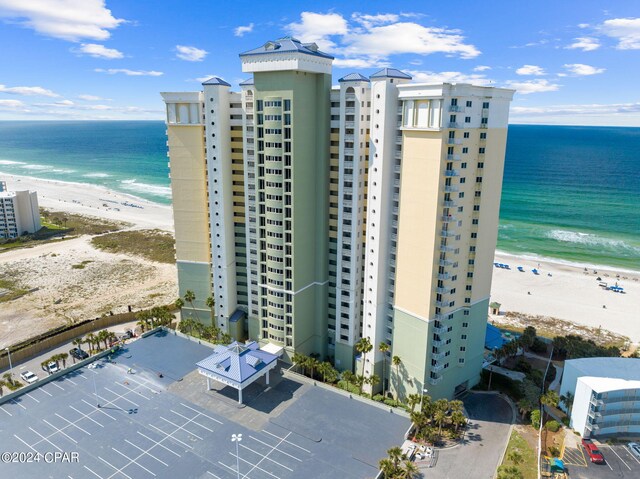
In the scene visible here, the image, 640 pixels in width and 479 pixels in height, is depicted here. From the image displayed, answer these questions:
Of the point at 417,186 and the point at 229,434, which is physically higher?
the point at 417,186

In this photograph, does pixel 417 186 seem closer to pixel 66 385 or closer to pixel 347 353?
pixel 347 353

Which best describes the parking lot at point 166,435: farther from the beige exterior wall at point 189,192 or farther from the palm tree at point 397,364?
the beige exterior wall at point 189,192

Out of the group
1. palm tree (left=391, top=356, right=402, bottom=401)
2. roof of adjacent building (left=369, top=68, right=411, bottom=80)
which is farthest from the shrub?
roof of adjacent building (left=369, top=68, right=411, bottom=80)

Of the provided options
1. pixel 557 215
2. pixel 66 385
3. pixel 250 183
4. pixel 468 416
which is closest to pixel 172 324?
pixel 66 385

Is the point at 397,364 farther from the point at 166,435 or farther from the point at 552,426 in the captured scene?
the point at 166,435

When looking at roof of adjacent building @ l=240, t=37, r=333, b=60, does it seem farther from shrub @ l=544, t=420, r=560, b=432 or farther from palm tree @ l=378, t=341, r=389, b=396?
shrub @ l=544, t=420, r=560, b=432

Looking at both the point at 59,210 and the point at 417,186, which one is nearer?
the point at 417,186

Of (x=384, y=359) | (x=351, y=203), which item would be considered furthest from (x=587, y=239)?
(x=351, y=203)
